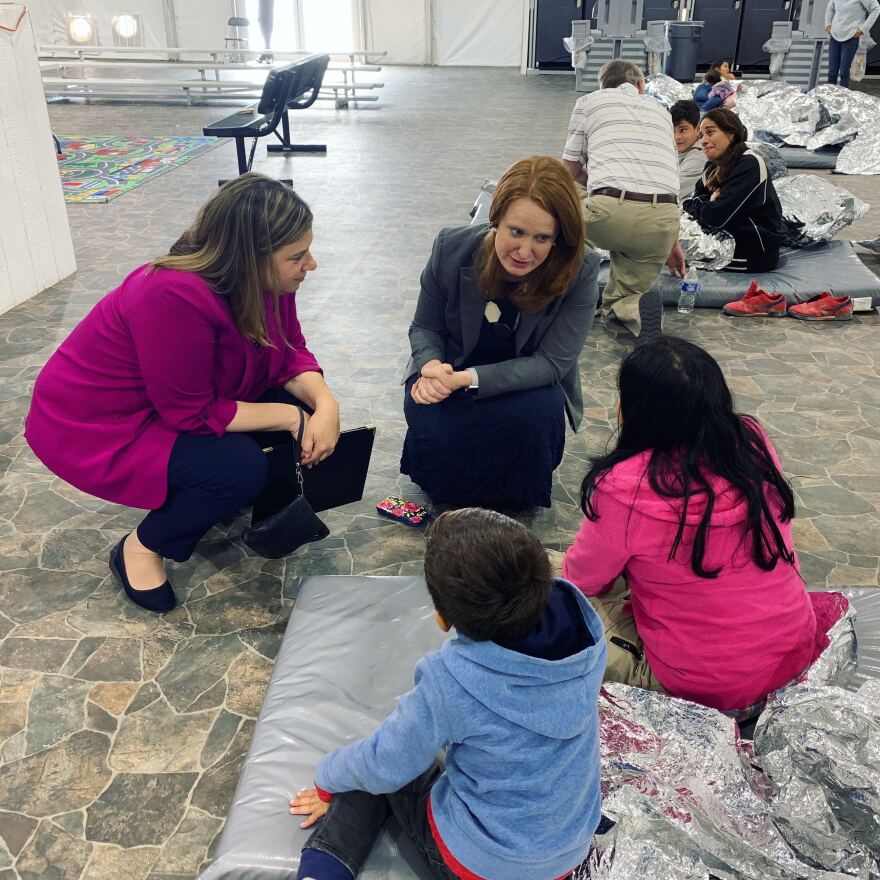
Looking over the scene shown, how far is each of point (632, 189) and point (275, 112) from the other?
434 cm

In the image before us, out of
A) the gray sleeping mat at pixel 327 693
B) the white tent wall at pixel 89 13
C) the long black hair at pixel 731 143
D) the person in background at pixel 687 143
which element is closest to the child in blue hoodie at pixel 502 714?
the gray sleeping mat at pixel 327 693

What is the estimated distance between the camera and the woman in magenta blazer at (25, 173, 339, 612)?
2055 millimetres

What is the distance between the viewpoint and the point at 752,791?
1567mm

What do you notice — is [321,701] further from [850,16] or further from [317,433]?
[850,16]

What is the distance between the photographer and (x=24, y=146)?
4.23 m

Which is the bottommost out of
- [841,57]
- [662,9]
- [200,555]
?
[200,555]

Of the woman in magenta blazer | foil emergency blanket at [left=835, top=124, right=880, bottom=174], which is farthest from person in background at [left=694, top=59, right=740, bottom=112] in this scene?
the woman in magenta blazer

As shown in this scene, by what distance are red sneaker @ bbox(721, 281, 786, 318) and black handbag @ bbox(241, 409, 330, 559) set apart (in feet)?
9.32

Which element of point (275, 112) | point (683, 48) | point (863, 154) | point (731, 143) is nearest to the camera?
point (731, 143)

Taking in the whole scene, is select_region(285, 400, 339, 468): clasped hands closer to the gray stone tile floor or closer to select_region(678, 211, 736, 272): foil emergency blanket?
the gray stone tile floor

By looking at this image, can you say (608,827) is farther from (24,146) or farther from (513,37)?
(513,37)

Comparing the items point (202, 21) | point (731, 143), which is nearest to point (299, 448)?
point (731, 143)

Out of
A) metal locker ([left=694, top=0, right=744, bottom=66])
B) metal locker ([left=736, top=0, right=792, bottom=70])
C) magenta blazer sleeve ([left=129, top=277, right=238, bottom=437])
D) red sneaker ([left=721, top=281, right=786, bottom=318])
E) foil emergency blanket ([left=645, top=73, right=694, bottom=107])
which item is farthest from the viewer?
metal locker ([left=694, top=0, right=744, bottom=66])

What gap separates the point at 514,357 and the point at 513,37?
1339 centimetres
